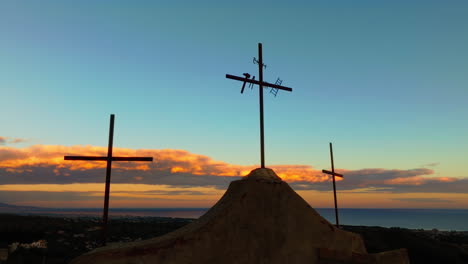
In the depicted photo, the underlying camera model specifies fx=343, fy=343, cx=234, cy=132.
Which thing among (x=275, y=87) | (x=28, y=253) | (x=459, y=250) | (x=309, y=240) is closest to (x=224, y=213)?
(x=309, y=240)

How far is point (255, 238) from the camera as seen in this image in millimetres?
7301

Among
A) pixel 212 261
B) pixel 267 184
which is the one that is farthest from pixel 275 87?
pixel 212 261

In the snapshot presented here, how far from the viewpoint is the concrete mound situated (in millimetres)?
6473

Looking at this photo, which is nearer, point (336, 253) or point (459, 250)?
point (336, 253)

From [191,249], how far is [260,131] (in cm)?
405

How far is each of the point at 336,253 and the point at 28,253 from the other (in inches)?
677

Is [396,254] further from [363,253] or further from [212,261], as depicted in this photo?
[212,261]

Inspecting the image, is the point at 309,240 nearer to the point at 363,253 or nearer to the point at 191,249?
the point at 363,253

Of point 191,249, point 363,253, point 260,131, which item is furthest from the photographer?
point 260,131

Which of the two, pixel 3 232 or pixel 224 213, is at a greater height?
pixel 224 213

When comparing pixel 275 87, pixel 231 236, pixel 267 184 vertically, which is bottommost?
pixel 231 236

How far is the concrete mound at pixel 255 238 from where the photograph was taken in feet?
21.2

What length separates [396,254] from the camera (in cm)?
833

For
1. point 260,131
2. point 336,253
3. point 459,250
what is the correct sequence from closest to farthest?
1. point 336,253
2. point 260,131
3. point 459,250
